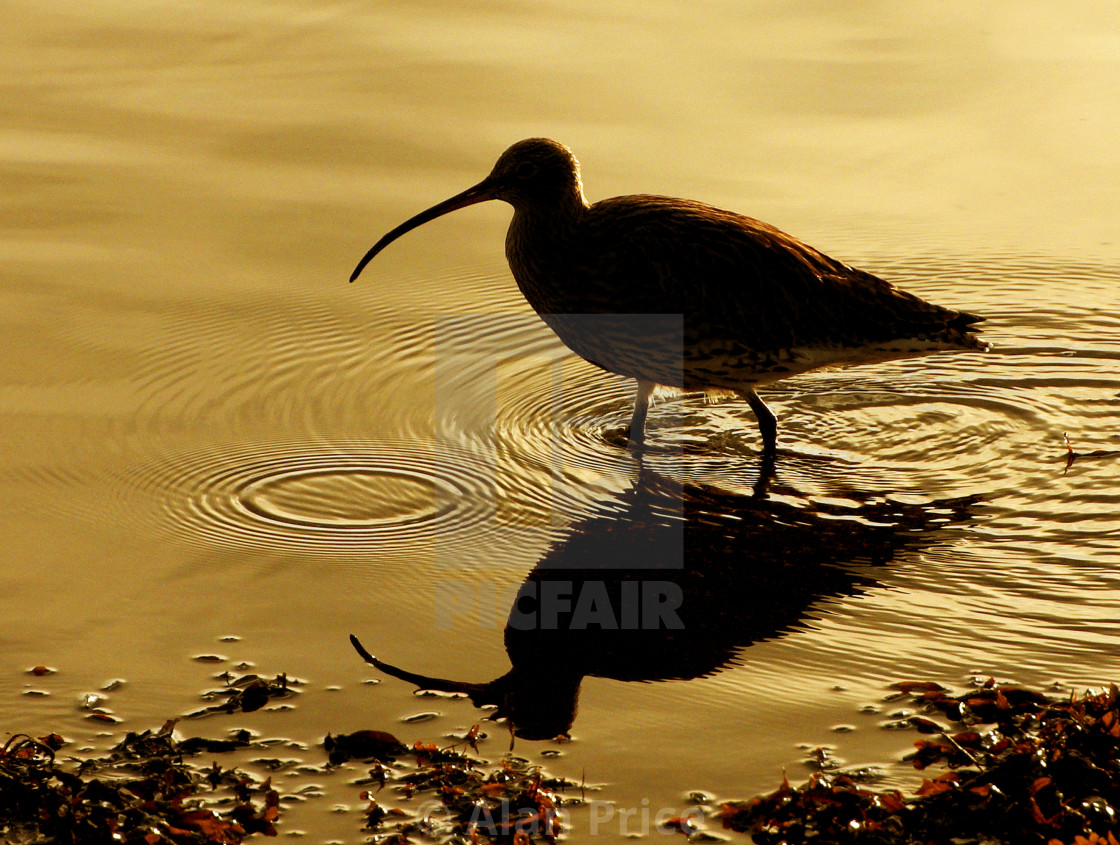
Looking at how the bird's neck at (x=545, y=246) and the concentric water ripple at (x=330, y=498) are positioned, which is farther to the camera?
the bird's neck at (x=545, y=246)

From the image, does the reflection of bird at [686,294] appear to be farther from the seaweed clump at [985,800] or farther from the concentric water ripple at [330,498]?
the seaweed clump at [985,800]

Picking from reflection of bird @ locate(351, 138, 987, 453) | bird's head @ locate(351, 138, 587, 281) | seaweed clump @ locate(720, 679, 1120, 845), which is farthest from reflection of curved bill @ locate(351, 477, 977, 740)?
bird's head @ locate(351, 138, 587, 281)

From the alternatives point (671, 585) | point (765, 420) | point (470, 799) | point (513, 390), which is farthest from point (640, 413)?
point (470, 799)

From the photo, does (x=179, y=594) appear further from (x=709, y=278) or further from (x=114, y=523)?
(x=709, y=278)

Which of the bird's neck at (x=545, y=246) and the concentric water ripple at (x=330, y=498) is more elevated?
the bird's neck at (x=545, y=246)

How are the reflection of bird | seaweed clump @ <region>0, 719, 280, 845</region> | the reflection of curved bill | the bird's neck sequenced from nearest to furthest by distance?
seaweed clump @ <region>0, 719, 280, 845</region> < the reflection of curved bill < the reflection of bird < the bird's neck

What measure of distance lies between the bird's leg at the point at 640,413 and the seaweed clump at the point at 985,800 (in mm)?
2643

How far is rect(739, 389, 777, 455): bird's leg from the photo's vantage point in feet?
21.7

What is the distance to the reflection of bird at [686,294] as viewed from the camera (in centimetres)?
661

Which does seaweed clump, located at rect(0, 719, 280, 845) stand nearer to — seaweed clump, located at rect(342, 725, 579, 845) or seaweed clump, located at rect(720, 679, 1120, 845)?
seaweed clump, located at rect(342, 725, 579, 845)

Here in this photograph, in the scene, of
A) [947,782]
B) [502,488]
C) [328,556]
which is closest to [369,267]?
[502,488]

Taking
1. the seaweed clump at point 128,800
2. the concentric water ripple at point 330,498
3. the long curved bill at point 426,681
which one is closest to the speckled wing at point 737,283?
the concentric water ripple at point 330,498

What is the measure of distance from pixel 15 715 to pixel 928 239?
Result: 20.0 feet

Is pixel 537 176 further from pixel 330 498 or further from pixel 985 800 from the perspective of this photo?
pixel 985 800
